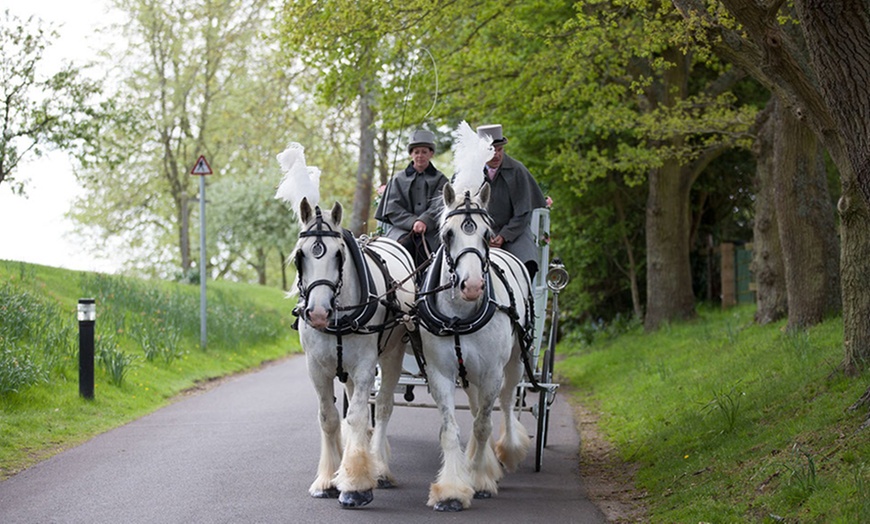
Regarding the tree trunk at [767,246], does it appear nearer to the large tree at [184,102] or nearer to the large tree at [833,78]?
the large tree at [833,78]

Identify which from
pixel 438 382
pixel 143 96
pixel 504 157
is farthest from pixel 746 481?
pixel 143 96

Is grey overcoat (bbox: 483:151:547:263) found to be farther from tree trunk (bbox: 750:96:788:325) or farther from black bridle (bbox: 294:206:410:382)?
tree trunk (bbox: 750:96:788:325)

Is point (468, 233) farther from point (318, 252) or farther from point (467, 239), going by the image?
point (318, 252)

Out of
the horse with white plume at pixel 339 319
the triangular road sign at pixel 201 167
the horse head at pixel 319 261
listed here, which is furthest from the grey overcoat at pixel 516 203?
the triangular road sign at pixel 201 167

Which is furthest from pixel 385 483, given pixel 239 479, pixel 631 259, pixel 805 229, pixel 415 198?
pixel 631 259

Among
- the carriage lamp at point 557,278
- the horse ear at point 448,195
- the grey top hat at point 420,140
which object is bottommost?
the carriage lamp at point 557,278

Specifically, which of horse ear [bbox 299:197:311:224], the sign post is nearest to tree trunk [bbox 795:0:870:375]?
horse ear [bbox 299:197:311:224]

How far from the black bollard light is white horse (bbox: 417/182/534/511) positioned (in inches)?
223

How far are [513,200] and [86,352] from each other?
5.38m

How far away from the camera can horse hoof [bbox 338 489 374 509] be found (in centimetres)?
738

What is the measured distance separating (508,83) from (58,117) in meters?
8.28

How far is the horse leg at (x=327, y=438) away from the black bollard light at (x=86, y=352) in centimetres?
505

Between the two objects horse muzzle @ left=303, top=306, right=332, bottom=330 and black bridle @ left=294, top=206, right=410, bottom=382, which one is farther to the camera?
black bridle @ left=294, top=206, right=410, bottom=382

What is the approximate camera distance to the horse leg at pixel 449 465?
738 cm
